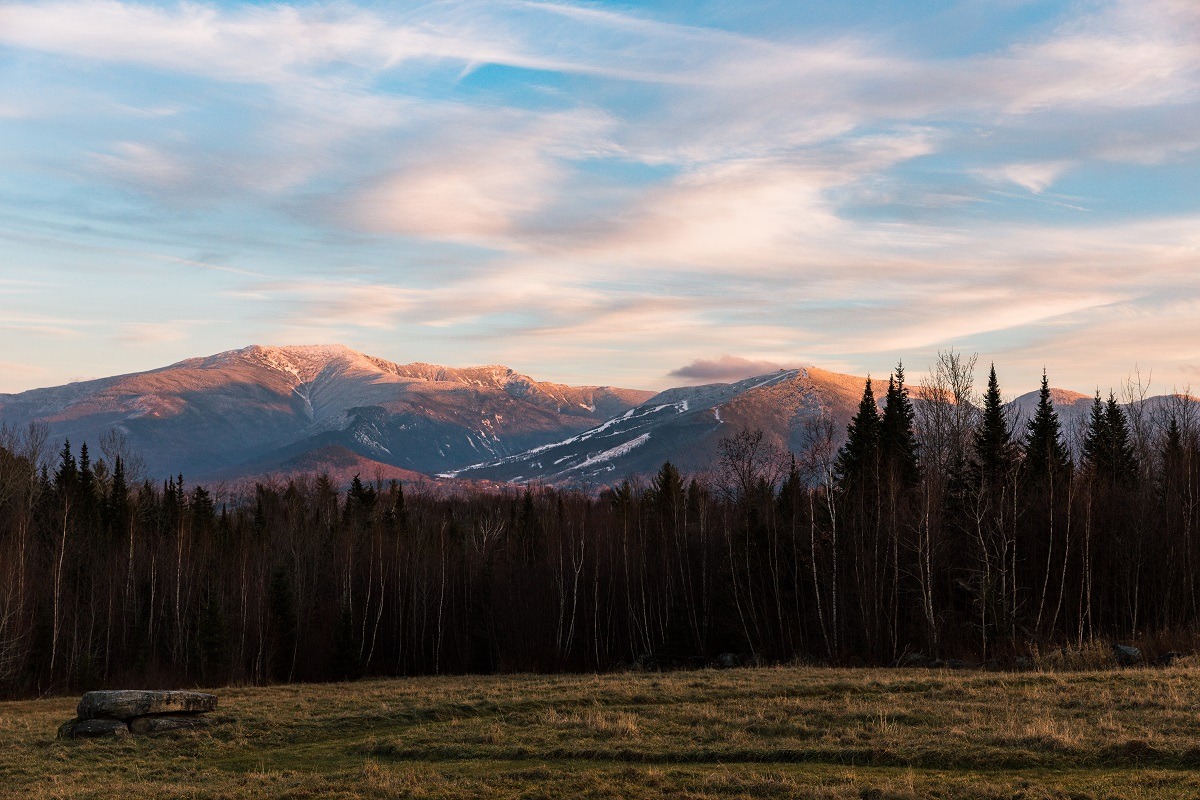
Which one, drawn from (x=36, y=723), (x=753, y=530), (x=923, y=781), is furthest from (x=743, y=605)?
(x=923, y=781)

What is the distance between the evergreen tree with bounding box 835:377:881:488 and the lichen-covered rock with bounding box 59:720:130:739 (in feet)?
150

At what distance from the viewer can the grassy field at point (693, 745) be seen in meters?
17.5

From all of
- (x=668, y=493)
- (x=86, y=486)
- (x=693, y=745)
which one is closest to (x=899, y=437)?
(x=668, y=493)

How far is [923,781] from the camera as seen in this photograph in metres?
16.9

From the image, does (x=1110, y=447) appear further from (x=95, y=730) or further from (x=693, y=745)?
(x=95, y=730)

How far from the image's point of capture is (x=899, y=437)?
6769cm

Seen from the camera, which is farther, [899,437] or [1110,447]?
[1110,447]

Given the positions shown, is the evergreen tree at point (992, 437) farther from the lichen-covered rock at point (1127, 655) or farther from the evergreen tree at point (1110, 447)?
the lichen-covered rock at point (1127, 655)

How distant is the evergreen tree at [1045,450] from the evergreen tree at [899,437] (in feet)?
28.8

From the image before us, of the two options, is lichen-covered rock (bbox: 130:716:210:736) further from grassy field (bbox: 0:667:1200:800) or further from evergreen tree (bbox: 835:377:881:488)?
evergreen tree (bbox: 835:377:881:488)

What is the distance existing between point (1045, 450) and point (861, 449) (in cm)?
1496

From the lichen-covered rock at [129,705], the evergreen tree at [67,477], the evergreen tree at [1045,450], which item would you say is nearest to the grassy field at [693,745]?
the lichen-covered rock at [129,705]

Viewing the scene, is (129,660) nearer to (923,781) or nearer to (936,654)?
(936,654)

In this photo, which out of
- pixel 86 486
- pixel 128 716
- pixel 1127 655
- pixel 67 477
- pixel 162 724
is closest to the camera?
pixel 162 724
